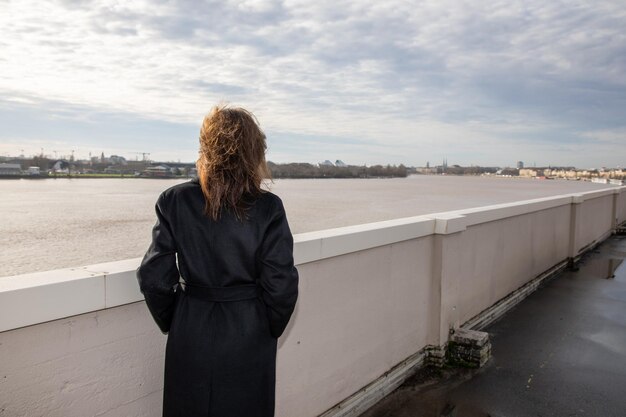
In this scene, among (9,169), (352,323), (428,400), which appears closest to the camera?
(352,323)

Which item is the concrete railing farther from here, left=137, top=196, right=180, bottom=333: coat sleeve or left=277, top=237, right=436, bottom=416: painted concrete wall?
left=137, top=196, right=180, bottom=333: coat sleeve

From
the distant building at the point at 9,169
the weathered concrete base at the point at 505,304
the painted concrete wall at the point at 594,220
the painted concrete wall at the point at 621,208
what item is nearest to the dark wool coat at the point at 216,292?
the weathered concrete base at the point at 505,304

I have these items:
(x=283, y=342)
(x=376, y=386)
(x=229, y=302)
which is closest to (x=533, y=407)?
(x=376, y=386)

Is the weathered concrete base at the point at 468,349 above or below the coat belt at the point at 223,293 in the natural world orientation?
below

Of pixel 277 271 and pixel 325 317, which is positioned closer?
pixel 277 271

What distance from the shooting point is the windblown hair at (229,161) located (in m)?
1.81

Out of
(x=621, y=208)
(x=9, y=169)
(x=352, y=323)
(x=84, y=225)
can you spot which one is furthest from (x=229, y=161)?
(x=84, y=225)

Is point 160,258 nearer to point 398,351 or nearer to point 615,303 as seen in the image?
point 398,351

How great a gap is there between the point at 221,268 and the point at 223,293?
93 millimetres

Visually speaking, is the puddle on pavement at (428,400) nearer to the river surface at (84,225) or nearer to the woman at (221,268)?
the woman at (221,268)

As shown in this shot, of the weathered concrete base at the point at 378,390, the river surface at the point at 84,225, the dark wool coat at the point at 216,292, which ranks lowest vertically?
the river surface at the point at 84,225

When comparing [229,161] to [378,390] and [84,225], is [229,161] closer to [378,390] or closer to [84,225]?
[378,390]

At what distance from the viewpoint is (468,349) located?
4.14 meters

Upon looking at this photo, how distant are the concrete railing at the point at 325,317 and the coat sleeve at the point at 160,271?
257 mm
